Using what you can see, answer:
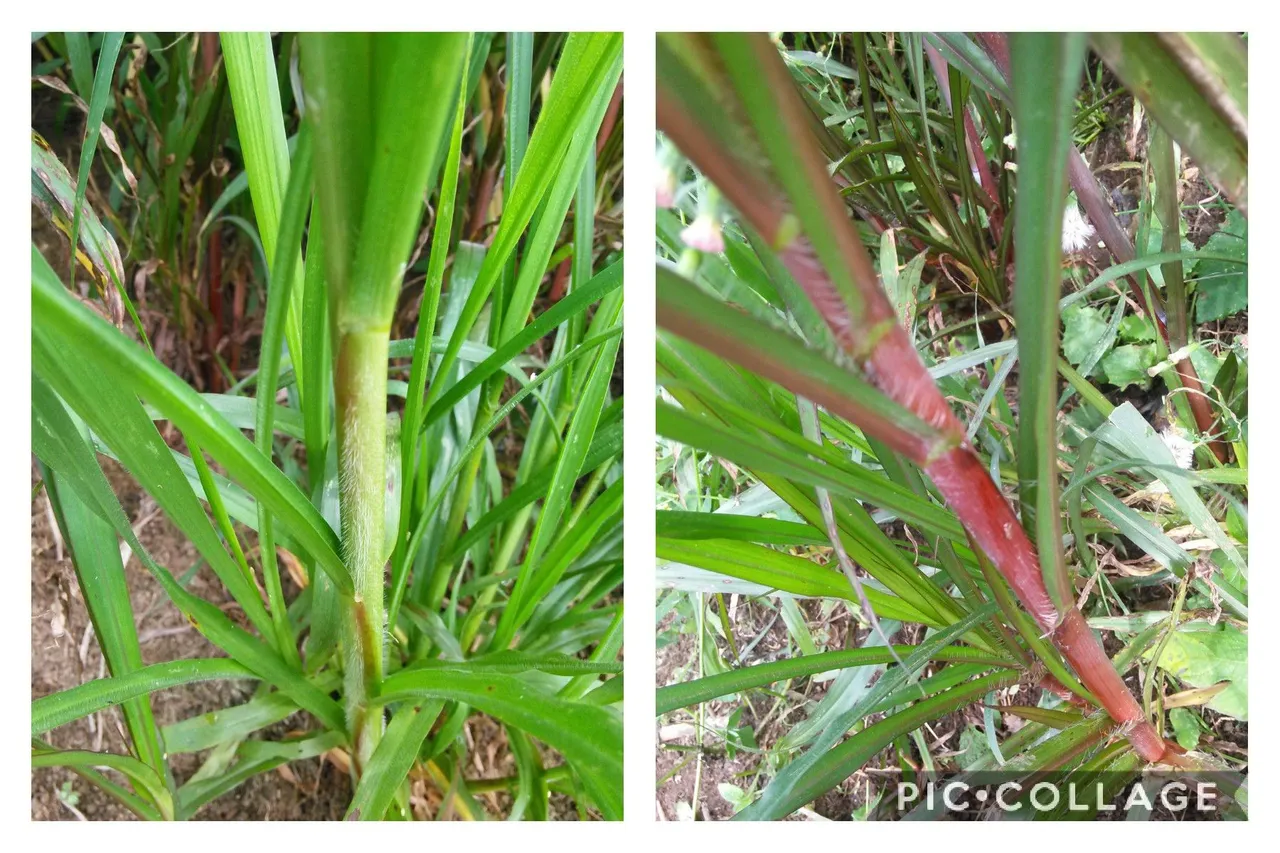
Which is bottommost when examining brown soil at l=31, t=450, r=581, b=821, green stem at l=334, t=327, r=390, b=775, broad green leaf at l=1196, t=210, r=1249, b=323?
brown soil at l=31, t=450, r=581, b=821

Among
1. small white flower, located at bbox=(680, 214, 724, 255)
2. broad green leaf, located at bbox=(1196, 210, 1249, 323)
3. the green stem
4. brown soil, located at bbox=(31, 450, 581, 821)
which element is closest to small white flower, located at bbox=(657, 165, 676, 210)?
small white flower, located at bbox=(680, 214, 724, 255)

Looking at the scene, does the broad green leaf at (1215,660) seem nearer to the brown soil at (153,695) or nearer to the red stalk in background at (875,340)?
the red stalk in background at (875,340)

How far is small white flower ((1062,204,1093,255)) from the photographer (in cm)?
43

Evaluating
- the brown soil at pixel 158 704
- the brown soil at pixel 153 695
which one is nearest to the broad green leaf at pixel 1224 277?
the brown soil at pixel 158 704

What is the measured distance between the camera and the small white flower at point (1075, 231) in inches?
16.7

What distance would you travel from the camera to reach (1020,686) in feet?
1.58

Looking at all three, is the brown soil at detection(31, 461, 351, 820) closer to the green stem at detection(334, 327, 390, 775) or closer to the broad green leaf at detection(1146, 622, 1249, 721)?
the green stem at detection(334, 327, 390, 775)

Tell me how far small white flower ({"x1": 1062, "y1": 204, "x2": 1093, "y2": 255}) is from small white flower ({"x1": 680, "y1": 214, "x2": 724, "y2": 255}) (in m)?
0.20

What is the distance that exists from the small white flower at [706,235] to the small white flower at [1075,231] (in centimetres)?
20

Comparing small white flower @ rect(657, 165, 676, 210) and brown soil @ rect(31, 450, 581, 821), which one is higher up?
small white flower @ rect(657, 165, 676, 210)

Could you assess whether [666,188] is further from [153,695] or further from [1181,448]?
[153,695]

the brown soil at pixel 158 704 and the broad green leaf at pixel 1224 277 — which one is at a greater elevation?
the broad green leaf at pixel 1224 277

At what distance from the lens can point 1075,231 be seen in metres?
0.43

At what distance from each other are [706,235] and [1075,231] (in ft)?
0.71
